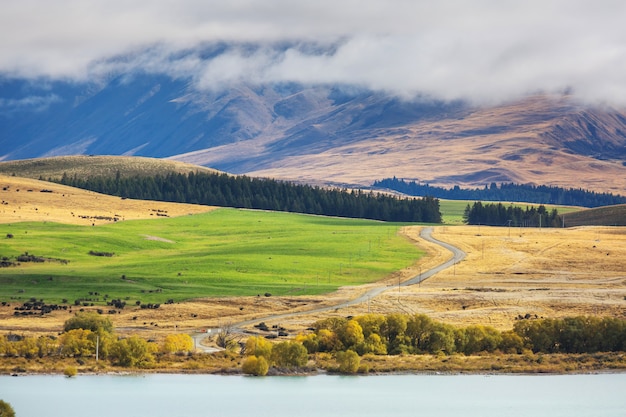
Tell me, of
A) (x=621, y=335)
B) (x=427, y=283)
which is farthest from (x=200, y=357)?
(x=427, y=283)

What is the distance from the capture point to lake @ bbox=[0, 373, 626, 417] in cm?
9550

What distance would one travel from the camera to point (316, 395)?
342 feet

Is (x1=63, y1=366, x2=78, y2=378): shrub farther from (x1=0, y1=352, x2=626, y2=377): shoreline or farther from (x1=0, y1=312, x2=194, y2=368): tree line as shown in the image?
(x1=0, y1=312, x2=194, y2=368): tree line

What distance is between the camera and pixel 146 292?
167500 mm

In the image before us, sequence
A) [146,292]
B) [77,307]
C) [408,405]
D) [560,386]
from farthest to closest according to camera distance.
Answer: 1. [146,292]
2. [77,307]
3. [560,386]
4. [408,405]

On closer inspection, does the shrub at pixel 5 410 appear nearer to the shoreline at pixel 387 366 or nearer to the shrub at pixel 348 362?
the shoreline at pixel 387 366

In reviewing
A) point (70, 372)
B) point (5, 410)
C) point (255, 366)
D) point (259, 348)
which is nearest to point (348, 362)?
point (259, 348)

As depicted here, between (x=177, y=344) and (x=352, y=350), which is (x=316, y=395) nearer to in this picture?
(x=352, y=350)

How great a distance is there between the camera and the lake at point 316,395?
95500 millimetres

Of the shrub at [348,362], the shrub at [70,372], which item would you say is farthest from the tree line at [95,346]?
the shrub at [348,362]

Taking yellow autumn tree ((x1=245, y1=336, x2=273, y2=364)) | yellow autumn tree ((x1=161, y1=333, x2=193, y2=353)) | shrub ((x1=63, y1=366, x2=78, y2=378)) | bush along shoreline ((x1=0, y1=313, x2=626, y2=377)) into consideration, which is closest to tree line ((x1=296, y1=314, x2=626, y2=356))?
bush along shoreline ((x1=0, y1=313, x2=626, y2=377))

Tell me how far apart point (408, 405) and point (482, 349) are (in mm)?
32684

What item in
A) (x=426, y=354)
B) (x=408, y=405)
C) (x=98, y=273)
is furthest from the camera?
(x=98, y=273)

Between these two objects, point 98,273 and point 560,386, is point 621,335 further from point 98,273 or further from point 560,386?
point 98,273
